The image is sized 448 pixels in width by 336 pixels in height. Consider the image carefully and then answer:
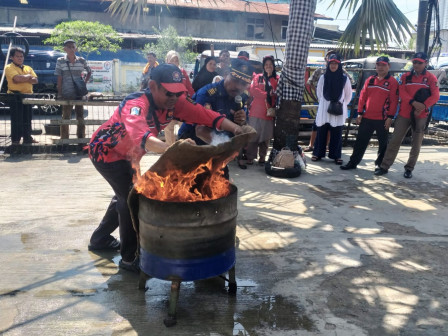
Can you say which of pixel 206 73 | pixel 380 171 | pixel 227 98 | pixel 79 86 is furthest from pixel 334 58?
pixel 79 86

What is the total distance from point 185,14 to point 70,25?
1136cm

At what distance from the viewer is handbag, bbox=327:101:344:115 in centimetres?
790

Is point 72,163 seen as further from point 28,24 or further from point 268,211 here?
point 28,24

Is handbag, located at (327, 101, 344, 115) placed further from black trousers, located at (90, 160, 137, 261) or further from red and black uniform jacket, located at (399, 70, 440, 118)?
black trousers, located at (90, 160, 137, 261)

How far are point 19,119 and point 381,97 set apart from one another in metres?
6.96

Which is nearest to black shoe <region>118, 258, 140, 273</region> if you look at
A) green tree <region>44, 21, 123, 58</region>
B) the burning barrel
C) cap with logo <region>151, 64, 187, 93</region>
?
the burning barrel

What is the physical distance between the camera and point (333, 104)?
7.94 metres

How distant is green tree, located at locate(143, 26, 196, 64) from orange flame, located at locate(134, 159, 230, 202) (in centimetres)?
2468

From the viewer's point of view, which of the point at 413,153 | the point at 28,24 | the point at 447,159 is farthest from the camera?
the point at 28,24

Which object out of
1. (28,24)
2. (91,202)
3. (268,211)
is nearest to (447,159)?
(268,211)

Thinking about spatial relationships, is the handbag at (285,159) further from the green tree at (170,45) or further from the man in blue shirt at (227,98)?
the green tree at (170,45)

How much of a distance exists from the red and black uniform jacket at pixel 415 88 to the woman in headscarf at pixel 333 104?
1144 mm

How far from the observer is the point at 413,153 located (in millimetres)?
7230

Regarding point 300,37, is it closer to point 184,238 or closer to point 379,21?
point 379,21
